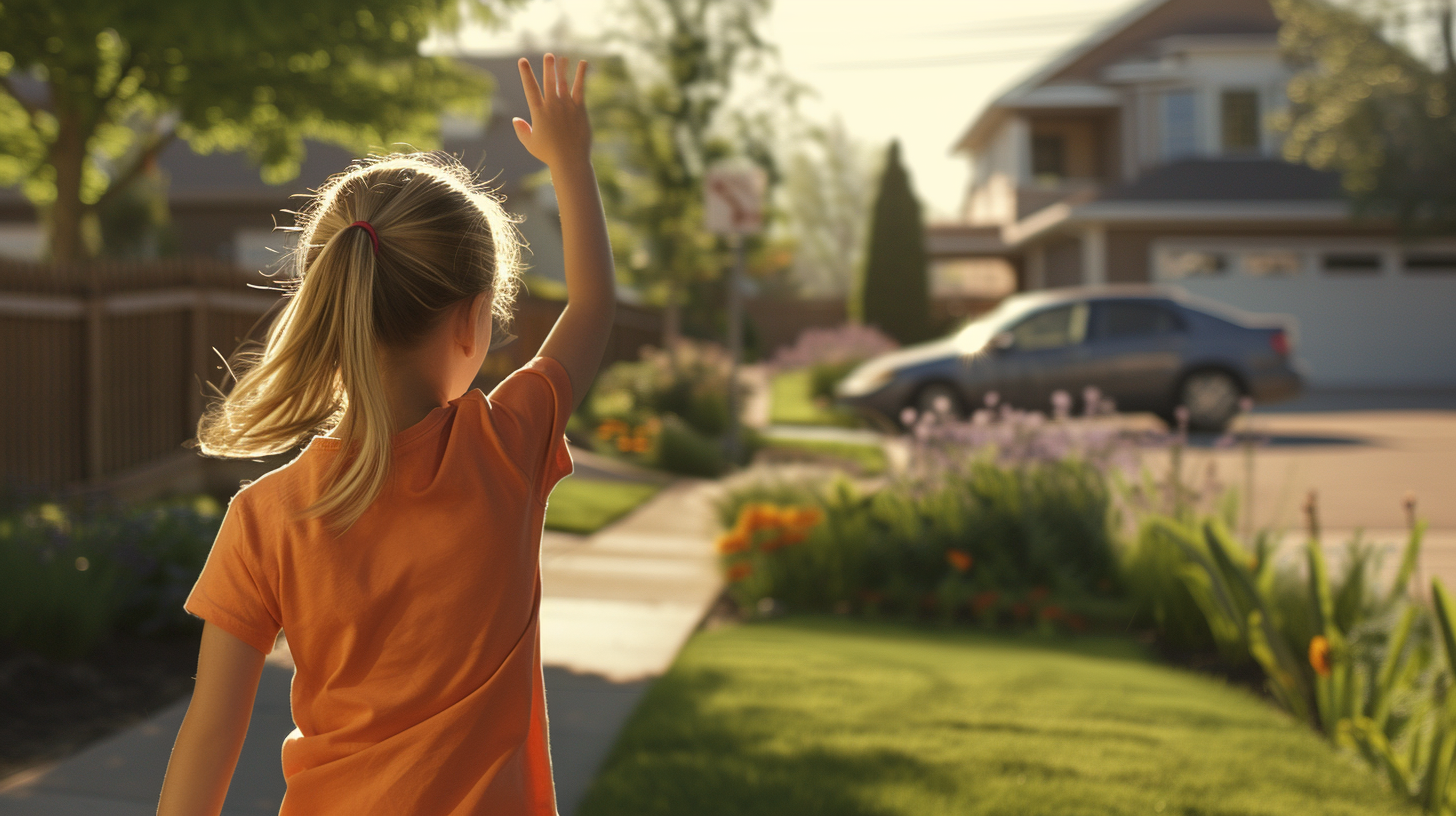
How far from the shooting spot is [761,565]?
638 cm

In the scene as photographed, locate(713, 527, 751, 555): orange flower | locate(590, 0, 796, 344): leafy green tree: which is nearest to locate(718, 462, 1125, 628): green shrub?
locate(713, 527, 751, 555): orange flower

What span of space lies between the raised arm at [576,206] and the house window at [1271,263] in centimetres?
2530

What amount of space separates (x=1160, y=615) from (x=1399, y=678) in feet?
5.74

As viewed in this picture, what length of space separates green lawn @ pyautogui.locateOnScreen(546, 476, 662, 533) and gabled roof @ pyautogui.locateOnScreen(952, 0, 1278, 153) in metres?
21.3

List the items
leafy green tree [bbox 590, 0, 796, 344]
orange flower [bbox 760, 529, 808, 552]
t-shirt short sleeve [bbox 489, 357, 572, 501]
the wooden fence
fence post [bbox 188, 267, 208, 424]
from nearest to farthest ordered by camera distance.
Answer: t-shirt short sleeve [bbox 489, 357, 572, 501]
orange flower [bbox 760, 529, 808, 552]
the wooden fence
fence post [bbox 188, 267, 208, 424]
leafy green tree [bbox 590, 0, 796, 344]

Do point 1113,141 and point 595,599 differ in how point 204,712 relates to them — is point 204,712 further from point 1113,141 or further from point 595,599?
point 1113,141

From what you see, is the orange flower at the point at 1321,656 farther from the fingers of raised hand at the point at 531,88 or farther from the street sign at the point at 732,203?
the street sign at the point at 732,203

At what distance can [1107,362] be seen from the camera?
14.2 meters

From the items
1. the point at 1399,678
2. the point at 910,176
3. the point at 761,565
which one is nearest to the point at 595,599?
the point at 761,565

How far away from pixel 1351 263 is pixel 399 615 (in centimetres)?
2737

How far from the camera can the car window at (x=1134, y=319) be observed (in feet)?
47.4

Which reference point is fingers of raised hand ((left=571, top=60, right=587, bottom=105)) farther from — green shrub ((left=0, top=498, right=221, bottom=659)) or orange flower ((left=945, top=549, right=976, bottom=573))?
orange flower ((left=945, top=549, right=976, bottom=573))

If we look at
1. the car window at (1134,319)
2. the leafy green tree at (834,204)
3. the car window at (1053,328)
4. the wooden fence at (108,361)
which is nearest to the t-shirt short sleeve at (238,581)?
the wooden fence at (108,361)

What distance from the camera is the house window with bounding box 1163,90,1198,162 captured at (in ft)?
89.3
